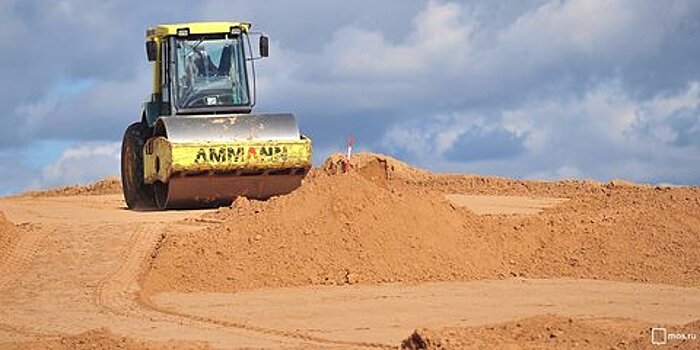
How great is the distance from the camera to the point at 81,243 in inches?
816

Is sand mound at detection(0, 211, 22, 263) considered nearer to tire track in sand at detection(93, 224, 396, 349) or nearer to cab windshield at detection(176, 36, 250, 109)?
tire track in sand at detection(93, 224, 396, 349)

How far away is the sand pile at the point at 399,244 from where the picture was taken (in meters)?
19.4

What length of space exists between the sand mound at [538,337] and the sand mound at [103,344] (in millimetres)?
2439

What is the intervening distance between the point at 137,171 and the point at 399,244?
Result: 9148 mm

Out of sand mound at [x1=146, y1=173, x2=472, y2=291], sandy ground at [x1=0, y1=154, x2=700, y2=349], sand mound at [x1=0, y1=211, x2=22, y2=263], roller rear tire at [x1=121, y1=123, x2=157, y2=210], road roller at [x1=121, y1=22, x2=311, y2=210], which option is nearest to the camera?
sandy ground at [x1=0, y1=154, x2=700, y2=349]

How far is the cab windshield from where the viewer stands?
26.2 metres

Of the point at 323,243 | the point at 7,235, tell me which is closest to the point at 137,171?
the point at 7,235

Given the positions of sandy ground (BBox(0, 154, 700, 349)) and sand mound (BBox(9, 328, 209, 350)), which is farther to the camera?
sandy ground (BBox(0, 154, 700, 349))

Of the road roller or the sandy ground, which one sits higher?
the road roller

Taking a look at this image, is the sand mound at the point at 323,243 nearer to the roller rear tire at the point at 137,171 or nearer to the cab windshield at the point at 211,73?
the cab windshield at the point at 211,73

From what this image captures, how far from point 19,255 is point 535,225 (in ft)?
25.2

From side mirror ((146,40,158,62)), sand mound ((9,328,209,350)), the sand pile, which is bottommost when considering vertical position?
sand mound ((9,328,209,350))

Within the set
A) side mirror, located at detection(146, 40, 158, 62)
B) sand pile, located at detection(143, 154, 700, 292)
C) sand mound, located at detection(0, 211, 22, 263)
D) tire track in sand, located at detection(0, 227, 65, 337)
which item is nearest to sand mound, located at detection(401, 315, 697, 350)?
sand pile, located at detection(143, 154, 700, 292)

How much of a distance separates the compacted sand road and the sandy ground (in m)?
0.03
